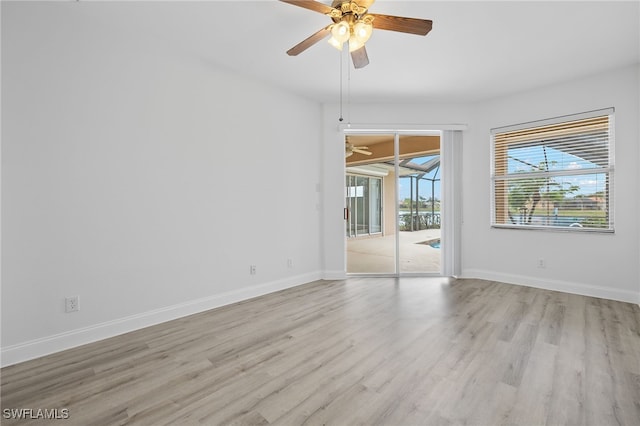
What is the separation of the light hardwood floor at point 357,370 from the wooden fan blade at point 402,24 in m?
2.39

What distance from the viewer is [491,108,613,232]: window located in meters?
3.71

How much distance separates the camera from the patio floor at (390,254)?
17.1 feet

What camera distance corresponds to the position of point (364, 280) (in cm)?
450

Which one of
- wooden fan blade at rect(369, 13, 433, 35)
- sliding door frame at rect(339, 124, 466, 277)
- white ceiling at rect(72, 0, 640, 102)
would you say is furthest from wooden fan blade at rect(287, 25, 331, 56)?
sliding door frame at rect(339, 124, 466, 277)

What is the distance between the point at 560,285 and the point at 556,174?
4.77ft

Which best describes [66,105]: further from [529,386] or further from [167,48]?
[529,386]

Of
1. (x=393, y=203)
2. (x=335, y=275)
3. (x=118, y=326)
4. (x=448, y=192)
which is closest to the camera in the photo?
(x=118, y=326)

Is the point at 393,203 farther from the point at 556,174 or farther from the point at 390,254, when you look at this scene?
the point at 556,174

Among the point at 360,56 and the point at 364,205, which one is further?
the point at 364,205

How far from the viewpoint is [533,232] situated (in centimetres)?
421

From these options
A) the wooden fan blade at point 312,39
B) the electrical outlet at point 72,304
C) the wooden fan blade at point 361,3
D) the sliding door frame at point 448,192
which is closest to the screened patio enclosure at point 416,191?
the sliding door frame at point 448,192

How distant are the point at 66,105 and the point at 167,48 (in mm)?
1076

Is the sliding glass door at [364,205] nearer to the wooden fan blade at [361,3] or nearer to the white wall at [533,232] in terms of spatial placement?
the white wall at [533,232]

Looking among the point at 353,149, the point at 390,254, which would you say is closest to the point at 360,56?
the point at 353,149
